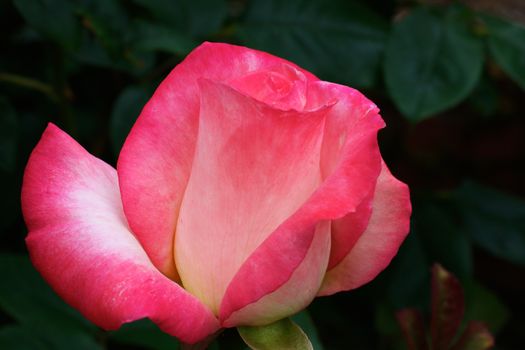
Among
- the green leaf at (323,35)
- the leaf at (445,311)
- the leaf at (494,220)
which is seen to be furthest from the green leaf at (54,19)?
the leaf at (494,220)

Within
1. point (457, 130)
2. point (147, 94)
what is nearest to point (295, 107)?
point (147, 94)

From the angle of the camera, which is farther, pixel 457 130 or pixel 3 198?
pixel 457 130

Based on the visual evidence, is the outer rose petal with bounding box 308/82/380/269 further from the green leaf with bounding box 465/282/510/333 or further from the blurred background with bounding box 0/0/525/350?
the green leaf with bounding box 465/282/510/333

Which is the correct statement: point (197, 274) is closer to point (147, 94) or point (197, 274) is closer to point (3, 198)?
point (147, 94)

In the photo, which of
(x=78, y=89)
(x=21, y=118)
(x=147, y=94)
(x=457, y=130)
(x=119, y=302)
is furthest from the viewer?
(x=457, y=130)

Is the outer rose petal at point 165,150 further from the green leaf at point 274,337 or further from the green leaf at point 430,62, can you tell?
the green leaf at point 430,62
